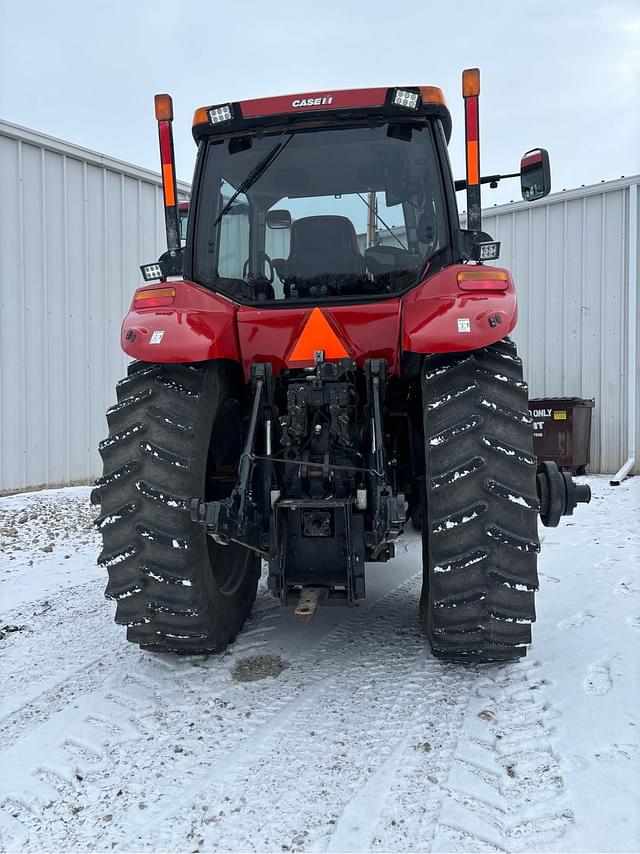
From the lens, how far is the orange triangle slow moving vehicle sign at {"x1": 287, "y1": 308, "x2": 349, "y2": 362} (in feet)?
9.15

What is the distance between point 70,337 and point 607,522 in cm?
643

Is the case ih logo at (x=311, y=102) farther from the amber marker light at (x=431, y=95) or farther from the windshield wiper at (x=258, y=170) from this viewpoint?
the amber marker light at (x=431, y=95)

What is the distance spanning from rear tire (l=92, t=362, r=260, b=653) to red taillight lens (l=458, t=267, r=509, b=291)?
1.11m

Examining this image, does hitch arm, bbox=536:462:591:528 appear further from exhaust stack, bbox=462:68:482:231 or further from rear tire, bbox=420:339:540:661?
exhaust stack, bbox=462:68:482:231

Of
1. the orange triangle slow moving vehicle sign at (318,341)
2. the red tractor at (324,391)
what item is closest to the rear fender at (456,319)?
the red tractor at (324,391)

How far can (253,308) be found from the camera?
2967mm

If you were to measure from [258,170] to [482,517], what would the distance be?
1.89m

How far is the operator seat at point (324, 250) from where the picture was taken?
302 cm

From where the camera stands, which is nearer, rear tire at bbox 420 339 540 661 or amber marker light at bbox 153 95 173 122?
rear tire at bbox 420 339 540 661

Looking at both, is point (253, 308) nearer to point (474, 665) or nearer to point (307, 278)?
point (307, 278)

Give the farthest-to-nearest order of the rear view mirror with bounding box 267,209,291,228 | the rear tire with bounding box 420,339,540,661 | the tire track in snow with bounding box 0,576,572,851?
the rear view mirror with bounding box 267,209,291,228, the rear tire with bounding box 420,339,540,661, the tire track in snow with bounding box 0,576,572,851

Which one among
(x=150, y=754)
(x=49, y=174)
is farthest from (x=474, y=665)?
(x=49, y=174)

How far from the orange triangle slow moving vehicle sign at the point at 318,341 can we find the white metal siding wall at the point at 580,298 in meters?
8.02

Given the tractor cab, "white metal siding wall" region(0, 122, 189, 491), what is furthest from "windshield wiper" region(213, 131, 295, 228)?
"white metal siding wall" region(0, 122, 189, 491)
